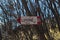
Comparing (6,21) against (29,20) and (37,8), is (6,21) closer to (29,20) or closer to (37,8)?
(37,8)

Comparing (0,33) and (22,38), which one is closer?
(22,38)

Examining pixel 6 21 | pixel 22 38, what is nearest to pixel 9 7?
pixel 6 21

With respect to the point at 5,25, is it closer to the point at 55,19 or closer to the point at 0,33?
the point at 0,33

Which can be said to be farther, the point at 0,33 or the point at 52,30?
the point at 0,33

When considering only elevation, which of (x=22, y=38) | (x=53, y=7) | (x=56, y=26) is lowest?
(x=22, y=38)

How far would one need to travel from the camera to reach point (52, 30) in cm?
1695

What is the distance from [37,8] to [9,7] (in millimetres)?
2694

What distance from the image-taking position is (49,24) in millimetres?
16531

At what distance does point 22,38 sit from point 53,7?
5.37m

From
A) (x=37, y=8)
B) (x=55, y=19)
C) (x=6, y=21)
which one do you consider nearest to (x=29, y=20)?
(x=37, y=8)

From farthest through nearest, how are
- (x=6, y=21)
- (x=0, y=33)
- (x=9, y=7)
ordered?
1. (x=0, y=33)
2. (x=6, y=21)
3. (x=9, y=7)

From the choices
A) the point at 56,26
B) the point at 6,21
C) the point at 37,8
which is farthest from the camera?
the point at 6,21

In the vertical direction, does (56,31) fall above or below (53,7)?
below

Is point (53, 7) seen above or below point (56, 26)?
above
